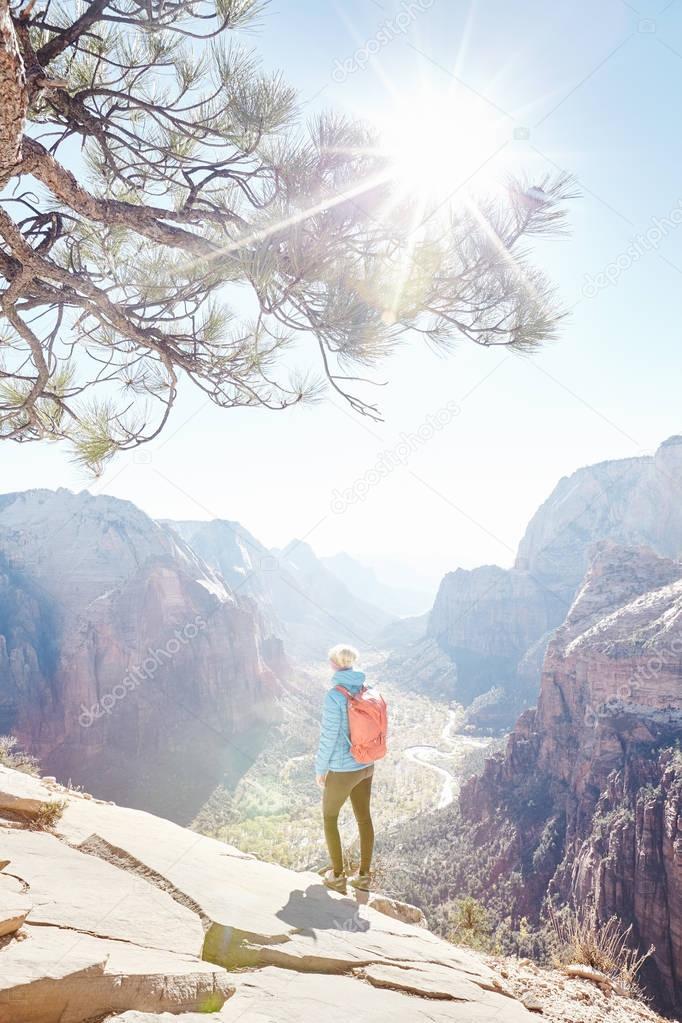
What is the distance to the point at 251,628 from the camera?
64312mm

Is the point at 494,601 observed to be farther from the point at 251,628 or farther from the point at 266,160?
the point at 266,160

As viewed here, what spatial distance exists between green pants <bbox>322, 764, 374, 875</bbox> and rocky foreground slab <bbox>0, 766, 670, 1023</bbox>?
0.28m

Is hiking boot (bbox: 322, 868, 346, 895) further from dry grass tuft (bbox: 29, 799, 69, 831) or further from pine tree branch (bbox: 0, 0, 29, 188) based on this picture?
pine tree branch (bbox: 0, 0, 29, 188)

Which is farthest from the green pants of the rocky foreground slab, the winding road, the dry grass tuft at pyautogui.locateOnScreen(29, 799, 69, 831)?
the winding road

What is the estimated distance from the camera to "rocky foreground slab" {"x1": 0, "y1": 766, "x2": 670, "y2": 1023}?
170 cm

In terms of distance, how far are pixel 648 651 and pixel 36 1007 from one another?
35003mm

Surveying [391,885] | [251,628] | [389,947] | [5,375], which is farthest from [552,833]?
[251,628]

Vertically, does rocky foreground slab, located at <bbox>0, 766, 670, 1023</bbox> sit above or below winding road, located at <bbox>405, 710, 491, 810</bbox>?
above

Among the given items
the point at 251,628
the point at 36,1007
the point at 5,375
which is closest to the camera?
the point at 36,1007
